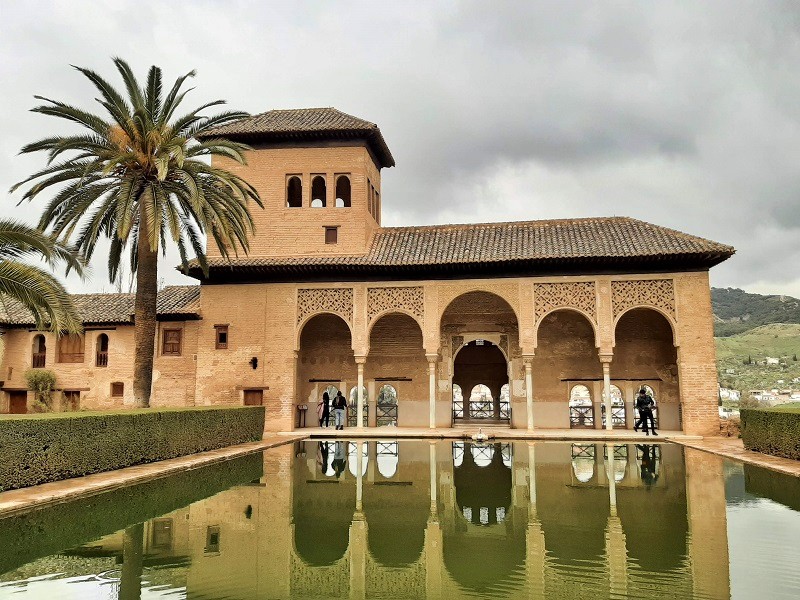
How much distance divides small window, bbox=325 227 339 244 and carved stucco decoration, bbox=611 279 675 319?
28.3 feet

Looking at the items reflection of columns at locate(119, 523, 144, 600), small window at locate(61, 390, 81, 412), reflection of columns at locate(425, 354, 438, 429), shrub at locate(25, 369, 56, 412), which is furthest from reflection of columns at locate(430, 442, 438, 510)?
shrub at locate(25, 369, 56, 412)

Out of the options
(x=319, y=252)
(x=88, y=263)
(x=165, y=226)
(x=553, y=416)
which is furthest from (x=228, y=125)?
(x=553, y=416)

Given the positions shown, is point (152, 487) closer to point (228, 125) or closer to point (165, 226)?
point (165, 226)

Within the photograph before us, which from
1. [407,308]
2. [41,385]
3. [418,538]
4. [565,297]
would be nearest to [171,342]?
[41,385]

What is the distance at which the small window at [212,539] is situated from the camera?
19.1 feet

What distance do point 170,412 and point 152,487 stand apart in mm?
3302

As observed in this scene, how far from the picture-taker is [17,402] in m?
21.9

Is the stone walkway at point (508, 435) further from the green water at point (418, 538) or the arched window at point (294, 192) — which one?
the arched window at point (294, 192)

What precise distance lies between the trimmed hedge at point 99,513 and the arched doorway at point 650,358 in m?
14.0

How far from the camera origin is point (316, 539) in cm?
627

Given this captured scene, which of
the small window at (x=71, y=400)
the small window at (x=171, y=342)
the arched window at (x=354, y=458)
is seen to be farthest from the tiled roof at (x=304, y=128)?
the arched window at (x=354, y=458)

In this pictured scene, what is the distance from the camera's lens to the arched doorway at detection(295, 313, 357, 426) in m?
22.2

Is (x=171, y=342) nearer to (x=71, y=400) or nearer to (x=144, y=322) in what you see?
(x=71, y=400)

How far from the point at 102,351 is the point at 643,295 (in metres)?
17.1
